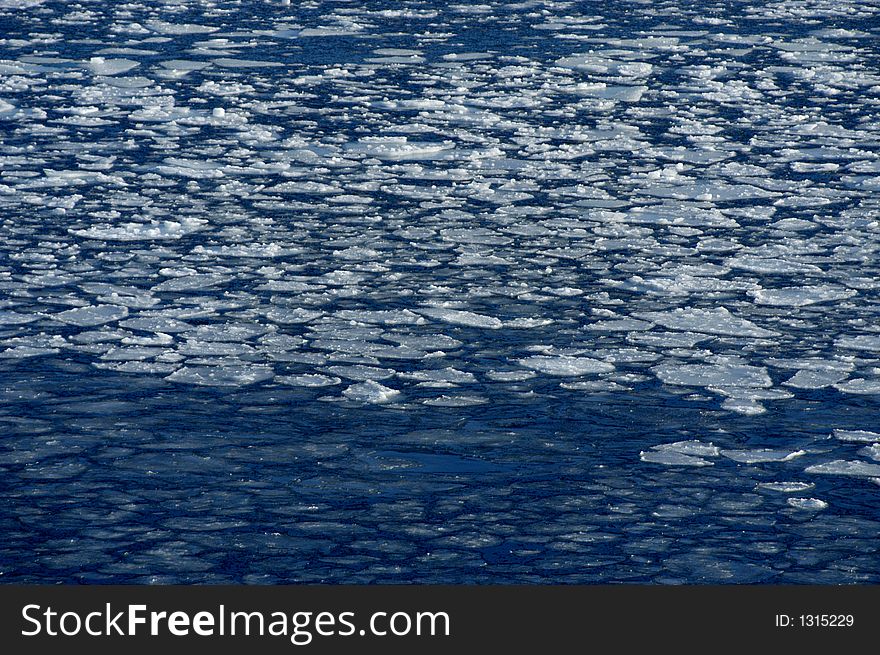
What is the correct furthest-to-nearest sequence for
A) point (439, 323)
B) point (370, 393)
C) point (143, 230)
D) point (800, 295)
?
point (143, 230) < point (800, 295) < point (439, 323) < point (370, 393)

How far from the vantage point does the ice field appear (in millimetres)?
3467

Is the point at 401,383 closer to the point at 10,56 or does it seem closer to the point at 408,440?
the point at 408,440

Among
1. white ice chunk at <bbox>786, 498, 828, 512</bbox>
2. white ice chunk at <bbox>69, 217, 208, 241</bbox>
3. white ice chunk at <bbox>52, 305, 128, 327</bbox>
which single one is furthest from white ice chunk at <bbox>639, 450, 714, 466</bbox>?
white ice chunk at <bbox>69, 217, 208, 241</bbox>

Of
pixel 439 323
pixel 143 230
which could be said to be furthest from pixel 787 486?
pixel 143 230

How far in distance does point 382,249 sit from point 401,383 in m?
1.42

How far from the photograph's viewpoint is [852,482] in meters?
3.72

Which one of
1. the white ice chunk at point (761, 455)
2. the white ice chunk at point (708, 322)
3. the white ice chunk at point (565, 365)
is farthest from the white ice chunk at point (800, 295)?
the white ice chunk at point (761, 455)

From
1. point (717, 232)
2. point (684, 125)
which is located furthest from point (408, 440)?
point (684, 125)

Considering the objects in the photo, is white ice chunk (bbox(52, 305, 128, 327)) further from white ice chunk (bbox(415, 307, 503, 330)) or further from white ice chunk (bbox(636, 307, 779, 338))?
white ice chunk (bbox(636, 307, 779, 338))

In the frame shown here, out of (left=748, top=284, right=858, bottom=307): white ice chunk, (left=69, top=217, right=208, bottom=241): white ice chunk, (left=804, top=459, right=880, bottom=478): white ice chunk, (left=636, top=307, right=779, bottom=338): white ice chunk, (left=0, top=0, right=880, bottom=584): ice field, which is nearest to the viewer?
(left=0, top=0, right=880, bottom=584): ice field

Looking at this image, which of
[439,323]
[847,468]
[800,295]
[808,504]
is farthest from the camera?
[800,295]

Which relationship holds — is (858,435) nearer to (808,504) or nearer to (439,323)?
(808,504)

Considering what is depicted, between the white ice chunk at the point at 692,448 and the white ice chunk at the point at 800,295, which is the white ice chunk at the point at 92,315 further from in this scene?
the white ice chunk at the point at 800,295

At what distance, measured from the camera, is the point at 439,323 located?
4.84m
